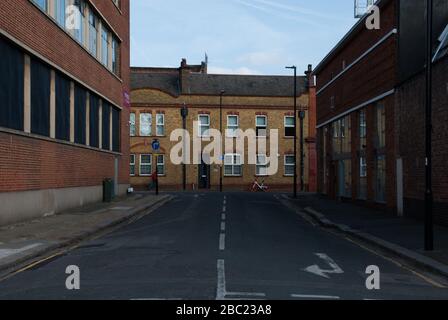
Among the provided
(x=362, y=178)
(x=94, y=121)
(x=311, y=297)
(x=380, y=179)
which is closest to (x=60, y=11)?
(x=94, y=121)

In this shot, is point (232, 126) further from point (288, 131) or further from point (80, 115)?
point (80, 115)

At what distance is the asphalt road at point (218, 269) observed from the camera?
8.62 metres

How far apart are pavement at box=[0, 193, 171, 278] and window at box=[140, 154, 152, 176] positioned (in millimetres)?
31769

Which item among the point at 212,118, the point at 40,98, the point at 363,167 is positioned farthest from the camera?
the point at 212,118

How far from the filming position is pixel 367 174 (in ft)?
92.0

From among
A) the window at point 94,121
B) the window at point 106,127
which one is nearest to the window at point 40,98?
the window at point 94,121

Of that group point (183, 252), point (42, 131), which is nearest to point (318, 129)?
point (42, 131)

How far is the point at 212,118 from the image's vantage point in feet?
194

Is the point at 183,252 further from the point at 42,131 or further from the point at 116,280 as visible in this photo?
the point at 42,131

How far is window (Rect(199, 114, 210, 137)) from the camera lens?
5853cm

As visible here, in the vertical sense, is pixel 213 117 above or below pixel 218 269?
above

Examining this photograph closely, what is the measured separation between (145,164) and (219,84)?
10.9m

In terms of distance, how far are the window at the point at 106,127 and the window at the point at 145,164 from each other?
2311 centimetres

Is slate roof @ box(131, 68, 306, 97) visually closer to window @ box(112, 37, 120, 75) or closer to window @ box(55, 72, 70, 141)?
window @ box(112, 37, 120, 75)
